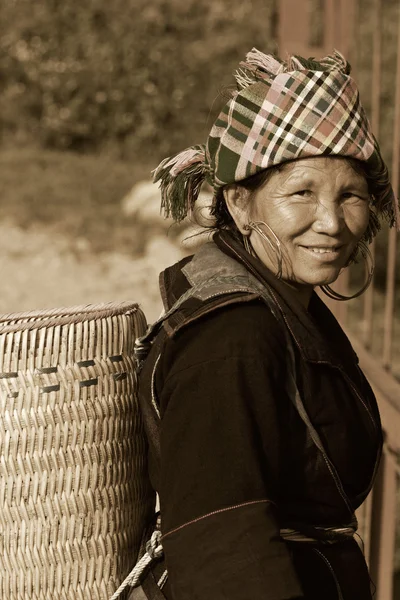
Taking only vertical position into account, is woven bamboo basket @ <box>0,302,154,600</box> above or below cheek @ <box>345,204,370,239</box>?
below

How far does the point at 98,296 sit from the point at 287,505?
4961 mm

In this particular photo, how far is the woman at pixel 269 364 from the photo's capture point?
1.45m

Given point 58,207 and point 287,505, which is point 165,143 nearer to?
point 58,207

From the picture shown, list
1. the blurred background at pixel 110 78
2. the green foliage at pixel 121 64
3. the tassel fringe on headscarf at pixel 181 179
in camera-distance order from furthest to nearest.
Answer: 1. the green foliage at pixel 121 64
2. the blurred background at pixel 110 78
3. the tassel fringe on headscarf at pixel 181 179

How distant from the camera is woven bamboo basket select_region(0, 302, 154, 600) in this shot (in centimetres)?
170

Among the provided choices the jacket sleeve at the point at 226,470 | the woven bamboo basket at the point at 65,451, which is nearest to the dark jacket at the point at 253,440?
the jacket sleeve at the point at 226,470

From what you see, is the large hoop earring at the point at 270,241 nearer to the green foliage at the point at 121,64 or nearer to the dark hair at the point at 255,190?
the dark hair at the point at 255,190

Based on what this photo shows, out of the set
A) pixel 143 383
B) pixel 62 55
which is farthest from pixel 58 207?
pixel 143 383

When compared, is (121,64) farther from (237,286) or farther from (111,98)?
(237,286)

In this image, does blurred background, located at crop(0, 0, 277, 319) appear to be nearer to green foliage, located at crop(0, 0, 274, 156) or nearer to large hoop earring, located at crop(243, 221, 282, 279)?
green foliage, located at crop(0, 0, 274, 156)

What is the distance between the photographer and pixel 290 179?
1.64 metres

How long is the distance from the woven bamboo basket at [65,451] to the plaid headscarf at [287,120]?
411mm

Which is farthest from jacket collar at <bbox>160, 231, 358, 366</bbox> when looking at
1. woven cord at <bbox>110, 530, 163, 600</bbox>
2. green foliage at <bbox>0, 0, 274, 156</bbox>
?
green foliage at <bbox>0, 0, 274, 156</bbox>

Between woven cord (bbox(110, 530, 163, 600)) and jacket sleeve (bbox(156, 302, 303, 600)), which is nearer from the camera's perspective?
jacket sleeve (bbox(156, 302, 303, 600))
